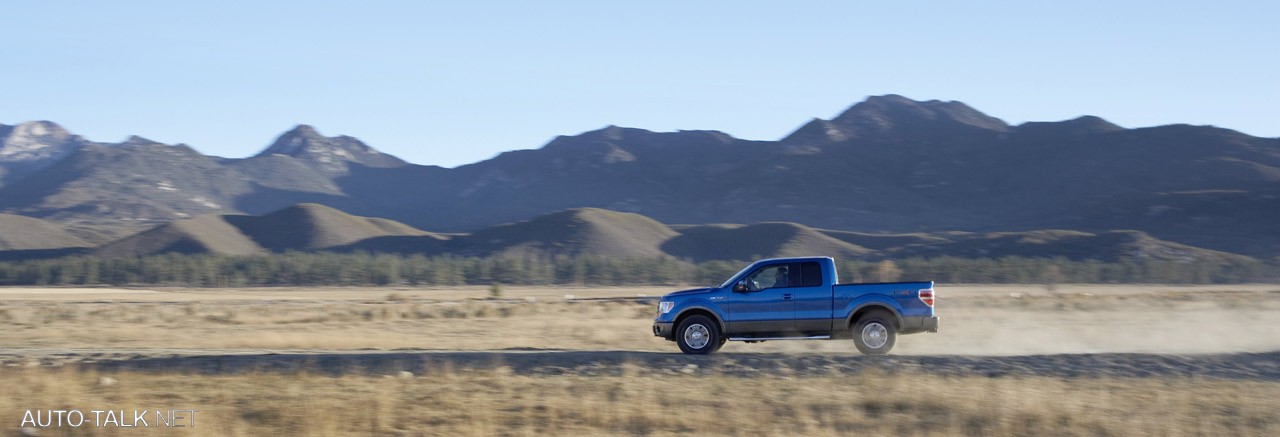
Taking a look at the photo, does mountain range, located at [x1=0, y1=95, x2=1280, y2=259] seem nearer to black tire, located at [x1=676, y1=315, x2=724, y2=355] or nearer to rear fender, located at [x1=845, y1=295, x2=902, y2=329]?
rear fender, located at [x1=845, y1=295, x2=902, y2=329]

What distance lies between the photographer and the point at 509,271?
9288cm

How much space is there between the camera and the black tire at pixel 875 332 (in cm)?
1717

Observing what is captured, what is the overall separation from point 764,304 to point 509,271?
252 feet

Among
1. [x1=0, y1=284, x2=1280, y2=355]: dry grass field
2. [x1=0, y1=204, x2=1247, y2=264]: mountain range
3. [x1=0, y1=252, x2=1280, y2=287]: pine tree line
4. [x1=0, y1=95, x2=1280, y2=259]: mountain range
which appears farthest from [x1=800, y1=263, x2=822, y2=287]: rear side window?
[x1=0, y1=95, x2=1280, y2=259]: mountain range

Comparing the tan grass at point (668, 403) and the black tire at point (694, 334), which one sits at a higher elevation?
the black tire at point (694, 334)

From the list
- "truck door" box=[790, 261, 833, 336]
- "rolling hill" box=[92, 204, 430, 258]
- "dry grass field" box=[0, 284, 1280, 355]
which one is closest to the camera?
"truck door" box=[790, 261, 833, 336]

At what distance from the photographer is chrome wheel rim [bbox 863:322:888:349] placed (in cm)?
1722

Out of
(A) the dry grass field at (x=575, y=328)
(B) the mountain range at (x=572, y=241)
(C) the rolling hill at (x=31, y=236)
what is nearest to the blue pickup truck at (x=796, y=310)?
(A) the dry grass field at (x=575, y=328)

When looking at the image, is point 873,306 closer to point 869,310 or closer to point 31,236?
point 869,310

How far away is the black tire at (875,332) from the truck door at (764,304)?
3.62ft

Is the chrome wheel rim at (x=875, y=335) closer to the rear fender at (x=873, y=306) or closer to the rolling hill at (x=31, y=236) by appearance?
the rear fender at (x=873, y=306)

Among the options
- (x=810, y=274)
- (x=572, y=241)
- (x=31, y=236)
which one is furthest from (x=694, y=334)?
(x=31, y=236)

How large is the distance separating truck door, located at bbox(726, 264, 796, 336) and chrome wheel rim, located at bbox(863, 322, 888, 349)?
120 cm

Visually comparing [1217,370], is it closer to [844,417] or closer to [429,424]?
[844,417]
